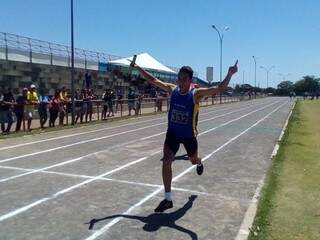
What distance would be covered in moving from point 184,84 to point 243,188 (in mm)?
2831

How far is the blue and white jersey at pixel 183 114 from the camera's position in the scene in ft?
25.4

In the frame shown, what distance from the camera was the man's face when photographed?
769cm

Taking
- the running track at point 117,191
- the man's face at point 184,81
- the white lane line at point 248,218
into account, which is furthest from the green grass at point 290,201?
the man's face at point 184,81

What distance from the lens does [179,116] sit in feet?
25.6

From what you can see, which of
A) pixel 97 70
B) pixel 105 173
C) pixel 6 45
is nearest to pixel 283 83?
pixel 97 70

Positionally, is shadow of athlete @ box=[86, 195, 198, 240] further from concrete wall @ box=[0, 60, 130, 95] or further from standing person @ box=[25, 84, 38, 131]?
concrete wall @ box=[0, 60, 130, 95]

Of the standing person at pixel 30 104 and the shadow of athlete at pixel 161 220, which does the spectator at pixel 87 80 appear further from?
the shadow of athlete at pixel 161 220

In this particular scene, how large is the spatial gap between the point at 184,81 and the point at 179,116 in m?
A: 0.49

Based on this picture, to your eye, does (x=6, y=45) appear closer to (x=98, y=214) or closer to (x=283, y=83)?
(x=98, y=214)

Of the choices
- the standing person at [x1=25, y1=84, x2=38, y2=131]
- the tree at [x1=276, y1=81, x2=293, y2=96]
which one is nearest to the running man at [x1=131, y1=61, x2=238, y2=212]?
the standing person at [x1=25, y1=84, x2=38, y2=131]

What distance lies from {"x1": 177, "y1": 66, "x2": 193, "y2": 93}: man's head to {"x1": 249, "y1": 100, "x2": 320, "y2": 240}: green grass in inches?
78.7

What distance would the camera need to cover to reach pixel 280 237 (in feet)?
21.8

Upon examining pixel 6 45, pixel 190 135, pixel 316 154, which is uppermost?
pixel 6 45

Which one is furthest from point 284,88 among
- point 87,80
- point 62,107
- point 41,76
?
point 62,107
